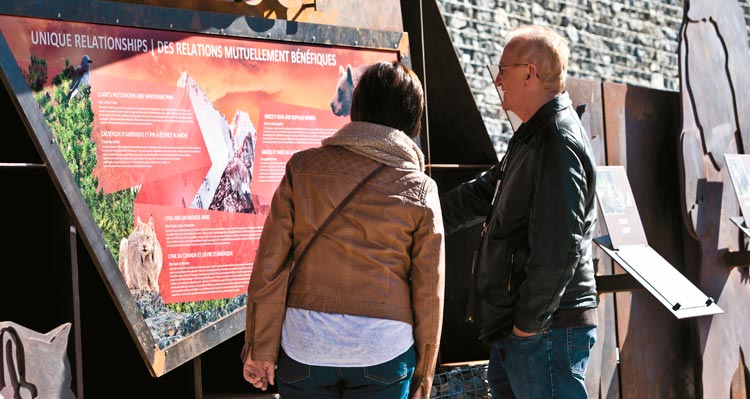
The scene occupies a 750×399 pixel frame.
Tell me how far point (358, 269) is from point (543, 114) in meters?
0.91

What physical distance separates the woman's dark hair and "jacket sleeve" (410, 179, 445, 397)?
200 mm

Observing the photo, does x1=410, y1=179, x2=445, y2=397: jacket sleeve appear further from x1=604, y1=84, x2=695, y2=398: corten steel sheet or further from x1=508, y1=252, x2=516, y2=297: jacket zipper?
x1=604, y1=84, x2=695, y2=398: corten steel sheet

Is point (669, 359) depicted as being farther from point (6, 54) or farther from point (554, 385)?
point (6, 54)

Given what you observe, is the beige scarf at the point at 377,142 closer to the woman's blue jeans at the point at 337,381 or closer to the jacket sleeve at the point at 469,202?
the woman's blue jeans at the point at 337,381

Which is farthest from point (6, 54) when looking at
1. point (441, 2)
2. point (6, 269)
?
point (441, 2)

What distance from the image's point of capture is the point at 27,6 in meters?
3.25

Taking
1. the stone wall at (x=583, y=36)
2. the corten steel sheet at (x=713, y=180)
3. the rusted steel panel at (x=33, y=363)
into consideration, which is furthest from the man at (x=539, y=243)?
the stone wall at (x=583, y=36)

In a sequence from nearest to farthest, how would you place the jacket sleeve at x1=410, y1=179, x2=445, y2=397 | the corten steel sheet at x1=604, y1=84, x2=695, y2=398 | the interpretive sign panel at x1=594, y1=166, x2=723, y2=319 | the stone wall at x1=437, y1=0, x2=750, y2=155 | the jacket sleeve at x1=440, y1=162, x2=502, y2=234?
1. the jacket sleeve at x1=410, y1=179, x2=445, y2=397
2. the jacket sleeve at x1=440, y1=162, x2=502, y2=234
3. the interpretive sign panel at x1=594, y1=166, x2=723, y2=319
4. the corten steel sheet at x1=604, y1=84, x2=695, y2=398
5. the stone wall at x1=437, y1=0, x2=750, y2=155

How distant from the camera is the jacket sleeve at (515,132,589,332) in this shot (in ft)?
10.6

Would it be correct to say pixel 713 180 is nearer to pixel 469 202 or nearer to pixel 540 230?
pixel 469 202

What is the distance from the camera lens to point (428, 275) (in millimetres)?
2871

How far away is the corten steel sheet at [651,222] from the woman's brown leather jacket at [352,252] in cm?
261

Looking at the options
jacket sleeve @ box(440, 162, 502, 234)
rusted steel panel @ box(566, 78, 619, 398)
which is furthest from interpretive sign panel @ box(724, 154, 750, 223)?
jacket sleeve @ box(440, 162, 502, 234)

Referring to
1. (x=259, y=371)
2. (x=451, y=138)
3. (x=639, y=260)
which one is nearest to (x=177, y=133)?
(x=259, y=371)
